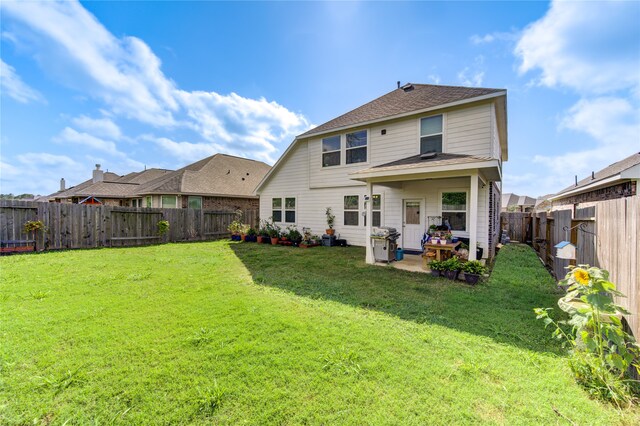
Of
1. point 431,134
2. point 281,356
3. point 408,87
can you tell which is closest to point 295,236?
point 431,134

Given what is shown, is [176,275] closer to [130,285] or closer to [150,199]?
[130,285]

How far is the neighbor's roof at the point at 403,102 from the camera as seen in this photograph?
26.3 ft

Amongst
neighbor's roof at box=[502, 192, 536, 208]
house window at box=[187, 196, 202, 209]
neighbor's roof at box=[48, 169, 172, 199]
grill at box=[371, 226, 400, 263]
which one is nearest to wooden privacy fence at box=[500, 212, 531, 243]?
grill at box=[371, 226, 400, 263]

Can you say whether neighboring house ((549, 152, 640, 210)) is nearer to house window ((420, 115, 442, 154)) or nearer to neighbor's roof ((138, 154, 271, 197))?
house window ((420, 115, 442, 154))

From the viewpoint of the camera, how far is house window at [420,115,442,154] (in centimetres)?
842

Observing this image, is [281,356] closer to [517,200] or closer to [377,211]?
[377,211]

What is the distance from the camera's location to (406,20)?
7.90m

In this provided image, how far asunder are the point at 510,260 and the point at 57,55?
1562 cm

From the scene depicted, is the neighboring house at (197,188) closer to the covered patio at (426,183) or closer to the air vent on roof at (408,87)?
the covered patio at (426,183)

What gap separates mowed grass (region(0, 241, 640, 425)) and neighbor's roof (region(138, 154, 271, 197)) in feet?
36.1

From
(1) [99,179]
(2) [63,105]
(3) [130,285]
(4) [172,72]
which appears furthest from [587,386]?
(1) [99,179]

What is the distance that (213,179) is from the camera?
17.4 meters

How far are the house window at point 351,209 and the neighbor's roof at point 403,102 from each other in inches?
119

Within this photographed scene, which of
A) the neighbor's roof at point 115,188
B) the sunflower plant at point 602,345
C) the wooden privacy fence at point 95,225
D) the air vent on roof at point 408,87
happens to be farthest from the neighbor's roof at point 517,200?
the neighbor's roof at point 115,188
